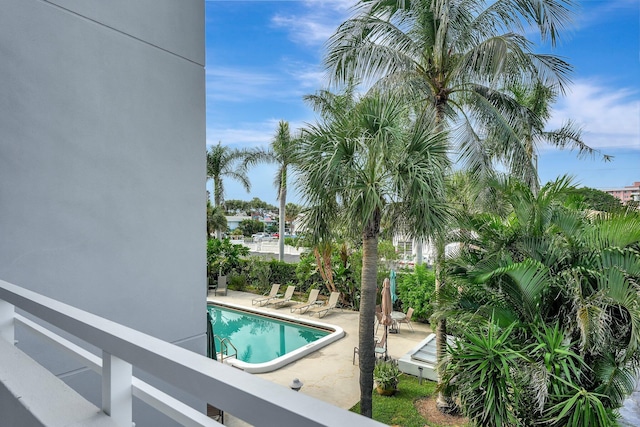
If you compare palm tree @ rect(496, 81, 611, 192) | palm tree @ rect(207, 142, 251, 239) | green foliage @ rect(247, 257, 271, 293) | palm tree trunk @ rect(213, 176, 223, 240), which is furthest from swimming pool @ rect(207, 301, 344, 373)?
palm tree @ rect(207, 142, 251, 239)

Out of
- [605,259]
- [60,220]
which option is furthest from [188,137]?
[605,259]

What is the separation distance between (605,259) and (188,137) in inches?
196

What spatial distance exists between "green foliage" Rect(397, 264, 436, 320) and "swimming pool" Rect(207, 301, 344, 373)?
2.70m

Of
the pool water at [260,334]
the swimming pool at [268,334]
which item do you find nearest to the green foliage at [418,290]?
the swimming pool at [268,334]

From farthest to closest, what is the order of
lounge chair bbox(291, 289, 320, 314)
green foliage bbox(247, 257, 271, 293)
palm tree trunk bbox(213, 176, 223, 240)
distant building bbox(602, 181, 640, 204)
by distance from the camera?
palm tree trunk bbox(213, 176, 223, 240) → green foliage bbox(247, 257, 271, 293) → lounge chair bbox(291, 289, 320, 314) → distant building bbox(602, 181, 640, 204)

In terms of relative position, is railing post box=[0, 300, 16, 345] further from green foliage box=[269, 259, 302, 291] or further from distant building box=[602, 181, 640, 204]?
green foliage box=[269, 259, 302, 291]

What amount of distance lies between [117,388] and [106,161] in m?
2.63

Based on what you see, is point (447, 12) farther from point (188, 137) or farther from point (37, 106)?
point (37, 106)

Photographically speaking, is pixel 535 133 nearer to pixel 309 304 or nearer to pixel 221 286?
pixel 309 304

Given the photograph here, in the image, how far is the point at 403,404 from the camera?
7.70 meters

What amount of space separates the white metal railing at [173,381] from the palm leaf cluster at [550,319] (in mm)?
3727

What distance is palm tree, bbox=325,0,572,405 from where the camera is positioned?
322 inches

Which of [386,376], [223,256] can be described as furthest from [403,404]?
[223,256]

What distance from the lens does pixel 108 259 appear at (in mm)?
3414
